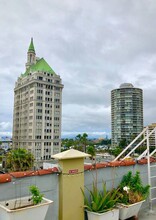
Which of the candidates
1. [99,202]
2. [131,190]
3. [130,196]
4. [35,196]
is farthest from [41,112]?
[35,196]

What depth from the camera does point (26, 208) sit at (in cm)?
265

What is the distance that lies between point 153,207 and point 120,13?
6538 millimetres

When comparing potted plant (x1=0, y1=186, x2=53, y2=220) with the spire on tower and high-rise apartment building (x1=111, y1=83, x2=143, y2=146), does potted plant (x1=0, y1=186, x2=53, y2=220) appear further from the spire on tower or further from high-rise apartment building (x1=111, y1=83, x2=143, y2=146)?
high-rise apartment building (x1=111, y1=83, x2=143, y2=146)

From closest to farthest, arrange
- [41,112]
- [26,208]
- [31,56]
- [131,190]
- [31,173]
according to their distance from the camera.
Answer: [26,208]
[31,173]
[131,190]
[41,112]
[31,56]

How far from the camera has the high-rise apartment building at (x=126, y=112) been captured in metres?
101

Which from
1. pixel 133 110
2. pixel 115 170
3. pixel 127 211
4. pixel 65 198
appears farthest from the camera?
pixel 133 110

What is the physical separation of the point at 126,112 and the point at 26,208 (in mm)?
104000

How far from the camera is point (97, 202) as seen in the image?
3.51 metres

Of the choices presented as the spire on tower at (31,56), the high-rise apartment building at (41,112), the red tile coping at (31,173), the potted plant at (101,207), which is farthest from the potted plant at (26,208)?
the spire on tower at (31,56)

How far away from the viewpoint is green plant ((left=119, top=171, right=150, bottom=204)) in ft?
12.8

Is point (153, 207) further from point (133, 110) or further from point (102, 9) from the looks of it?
point (133, 110)

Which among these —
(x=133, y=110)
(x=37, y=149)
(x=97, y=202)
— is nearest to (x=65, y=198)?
(x=97, y=202)

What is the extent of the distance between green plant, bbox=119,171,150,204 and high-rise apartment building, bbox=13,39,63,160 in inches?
2467

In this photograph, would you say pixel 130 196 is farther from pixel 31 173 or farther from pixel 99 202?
pixel 31 173
